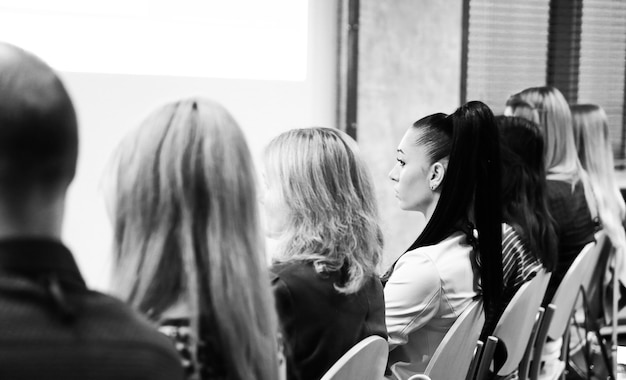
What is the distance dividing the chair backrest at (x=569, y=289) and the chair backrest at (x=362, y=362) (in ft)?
3.84

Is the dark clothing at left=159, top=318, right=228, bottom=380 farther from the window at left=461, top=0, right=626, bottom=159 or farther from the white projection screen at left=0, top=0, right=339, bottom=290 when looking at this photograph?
the window at left=461, top=0, right=626, bottom=159

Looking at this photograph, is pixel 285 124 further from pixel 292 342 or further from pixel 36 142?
pixel 36 142

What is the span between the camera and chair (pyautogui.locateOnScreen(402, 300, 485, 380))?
1.78 m

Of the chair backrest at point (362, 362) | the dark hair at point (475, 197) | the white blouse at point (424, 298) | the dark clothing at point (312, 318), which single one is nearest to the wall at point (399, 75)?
the dark hair at point (475, 197)

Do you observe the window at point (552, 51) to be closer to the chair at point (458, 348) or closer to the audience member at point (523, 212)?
the audience member at point (523, 212)

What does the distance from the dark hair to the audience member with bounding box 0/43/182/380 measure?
4.87 feet

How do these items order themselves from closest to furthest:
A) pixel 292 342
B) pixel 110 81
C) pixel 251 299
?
1. pixel 251 299
2. pixel 292 342
3. pixel 110 81

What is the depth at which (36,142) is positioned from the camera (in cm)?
64

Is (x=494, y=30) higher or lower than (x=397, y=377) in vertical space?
higher

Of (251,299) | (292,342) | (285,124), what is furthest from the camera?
(285,124)

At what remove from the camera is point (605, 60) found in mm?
4441

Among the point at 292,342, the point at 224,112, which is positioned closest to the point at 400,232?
the point at 292,342

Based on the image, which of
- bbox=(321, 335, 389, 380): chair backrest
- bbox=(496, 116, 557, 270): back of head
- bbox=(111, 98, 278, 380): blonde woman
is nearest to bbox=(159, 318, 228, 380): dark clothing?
bbox=(111, 98, 278, 380): blonde woman

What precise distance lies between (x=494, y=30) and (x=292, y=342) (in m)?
2.81
